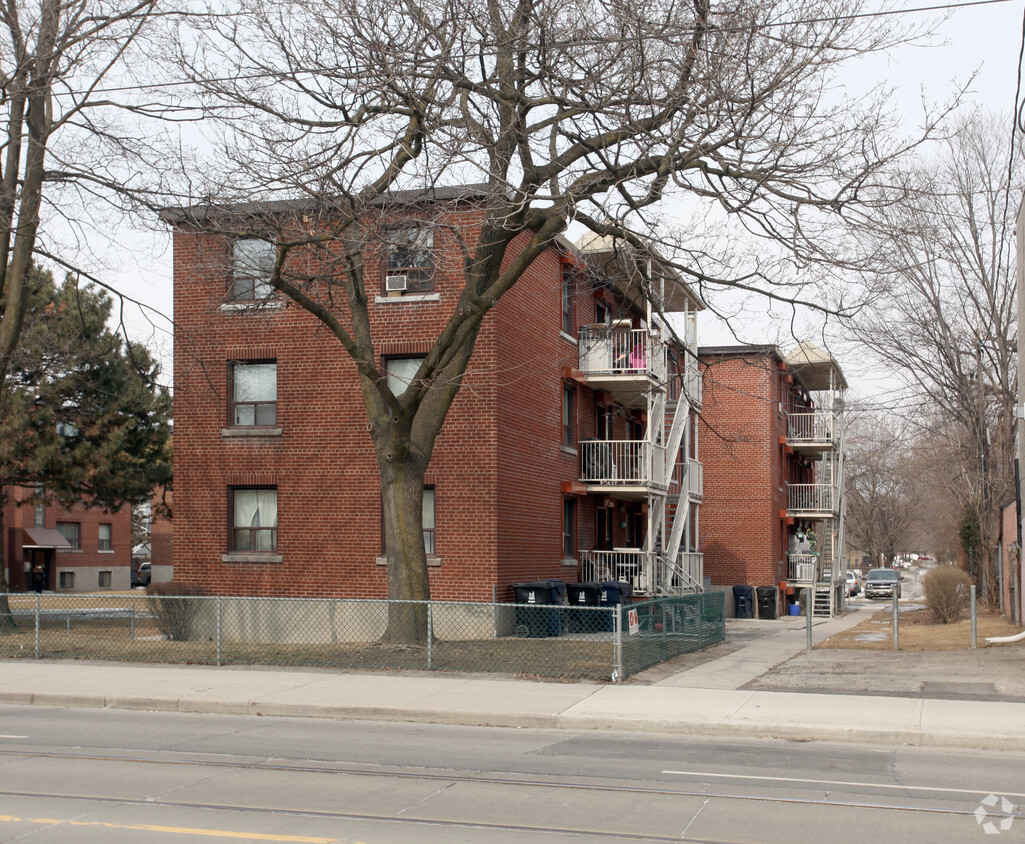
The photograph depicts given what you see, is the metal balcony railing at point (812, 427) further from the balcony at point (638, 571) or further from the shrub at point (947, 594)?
the balcony at point (638, 571)

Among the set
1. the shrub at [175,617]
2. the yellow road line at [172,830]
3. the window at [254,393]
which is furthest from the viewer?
the window at [254,393]

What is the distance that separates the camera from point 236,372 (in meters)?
25.4

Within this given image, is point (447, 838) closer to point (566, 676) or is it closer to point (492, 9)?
point (566, 676)

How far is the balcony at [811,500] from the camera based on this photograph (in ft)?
140

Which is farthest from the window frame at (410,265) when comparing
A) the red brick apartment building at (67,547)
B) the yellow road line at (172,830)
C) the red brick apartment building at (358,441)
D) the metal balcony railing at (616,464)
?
the red brick apartment building at (67,547)

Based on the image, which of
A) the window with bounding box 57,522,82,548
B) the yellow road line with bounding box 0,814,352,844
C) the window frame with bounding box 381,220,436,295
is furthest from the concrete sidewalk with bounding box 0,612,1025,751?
the window with bounding box 57,522,82,548

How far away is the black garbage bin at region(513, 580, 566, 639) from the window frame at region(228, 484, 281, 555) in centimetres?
549

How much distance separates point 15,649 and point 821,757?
1375 cm

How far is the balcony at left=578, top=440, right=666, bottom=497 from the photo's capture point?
89.6ft

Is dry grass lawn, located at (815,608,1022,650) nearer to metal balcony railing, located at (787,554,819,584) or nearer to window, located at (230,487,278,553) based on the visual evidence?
metal balcony railing, located at (787,554,819,584)

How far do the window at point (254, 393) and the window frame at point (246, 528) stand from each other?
1.39 m

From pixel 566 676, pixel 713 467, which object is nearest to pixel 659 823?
pixel 566 676

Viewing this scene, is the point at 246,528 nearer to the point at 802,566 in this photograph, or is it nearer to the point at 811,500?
the point at 802,566

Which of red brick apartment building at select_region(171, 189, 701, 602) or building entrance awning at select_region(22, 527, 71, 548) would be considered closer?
red brick apartment building at select_region(171, 189, 701, 602)
